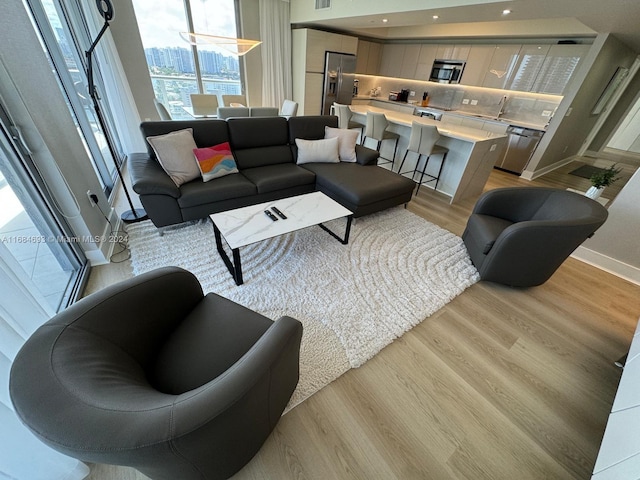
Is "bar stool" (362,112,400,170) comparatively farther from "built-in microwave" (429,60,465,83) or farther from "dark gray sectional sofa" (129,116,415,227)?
"built-in microwave" (429,60,465,83)

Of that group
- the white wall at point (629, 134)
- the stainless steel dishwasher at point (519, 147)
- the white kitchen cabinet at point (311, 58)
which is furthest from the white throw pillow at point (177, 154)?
the white wall at point (629, 134)

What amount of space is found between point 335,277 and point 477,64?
226 inches

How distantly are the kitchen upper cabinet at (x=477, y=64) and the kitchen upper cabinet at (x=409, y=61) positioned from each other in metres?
1.24

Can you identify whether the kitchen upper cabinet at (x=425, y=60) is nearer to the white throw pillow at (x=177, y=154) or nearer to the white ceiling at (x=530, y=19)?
the white ceiling at (x=530, y=19)

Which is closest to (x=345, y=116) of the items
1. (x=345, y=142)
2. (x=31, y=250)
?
(x=345, y=142)

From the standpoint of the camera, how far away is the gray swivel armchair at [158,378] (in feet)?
1.95

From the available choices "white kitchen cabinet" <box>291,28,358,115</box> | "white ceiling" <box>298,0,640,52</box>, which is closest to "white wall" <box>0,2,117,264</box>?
"white ceiling" <box>298,0,640,52</box>

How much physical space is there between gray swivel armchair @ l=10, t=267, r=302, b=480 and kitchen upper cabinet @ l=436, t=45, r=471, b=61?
6.66 meters

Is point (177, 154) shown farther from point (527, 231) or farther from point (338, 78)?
point (338, 78)

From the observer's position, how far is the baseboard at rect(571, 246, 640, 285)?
2393 millimetres

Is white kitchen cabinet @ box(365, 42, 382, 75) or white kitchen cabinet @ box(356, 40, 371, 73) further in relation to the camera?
white kitchen cabinet @ box(365, 42, 382, 75)

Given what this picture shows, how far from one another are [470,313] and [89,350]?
85.4 inches

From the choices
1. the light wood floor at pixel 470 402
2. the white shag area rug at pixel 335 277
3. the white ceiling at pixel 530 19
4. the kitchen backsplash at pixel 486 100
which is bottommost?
the light wood floor at pixel 470 402

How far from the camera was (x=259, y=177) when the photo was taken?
8.91 feet
